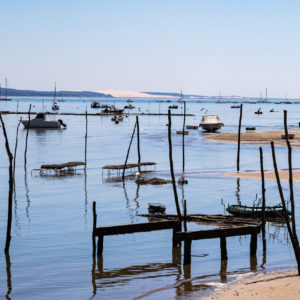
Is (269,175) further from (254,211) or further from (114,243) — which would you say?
(114,243)

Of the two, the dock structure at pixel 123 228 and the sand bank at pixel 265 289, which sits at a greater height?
the dock structure at pixel 123 228

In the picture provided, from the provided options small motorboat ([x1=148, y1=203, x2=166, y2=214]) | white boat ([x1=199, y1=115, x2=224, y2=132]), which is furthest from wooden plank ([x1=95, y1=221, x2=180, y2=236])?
white boat ([x1=199, y1=115, x2=224, y2=132])

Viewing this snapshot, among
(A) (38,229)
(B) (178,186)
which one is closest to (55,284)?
(A) (38,229)

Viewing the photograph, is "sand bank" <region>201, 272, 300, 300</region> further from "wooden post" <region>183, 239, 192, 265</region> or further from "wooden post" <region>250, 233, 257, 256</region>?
"wooden post" <region>250, 233, 257, 256</region>

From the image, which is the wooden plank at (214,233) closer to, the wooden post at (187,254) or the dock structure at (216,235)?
the dock structure at (216,235)

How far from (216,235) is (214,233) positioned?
15cm

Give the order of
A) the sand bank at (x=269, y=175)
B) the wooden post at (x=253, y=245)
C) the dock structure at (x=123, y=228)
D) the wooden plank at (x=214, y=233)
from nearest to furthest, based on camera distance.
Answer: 1. the wooden plank at (x=214, y=233)
2. the dock structure at (x=123, y=228)
3. the wooden post at (x=253, y=245)
4. the sand bank at (x=269, y=175)

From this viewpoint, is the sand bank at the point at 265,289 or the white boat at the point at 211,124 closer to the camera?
the sand bank at the point at 265,289

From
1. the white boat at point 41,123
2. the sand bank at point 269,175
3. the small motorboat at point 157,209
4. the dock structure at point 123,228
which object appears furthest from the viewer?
the white boat at point 41,123

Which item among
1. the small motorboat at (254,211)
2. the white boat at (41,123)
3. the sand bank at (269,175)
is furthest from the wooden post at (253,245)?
the white boat at (41,123)

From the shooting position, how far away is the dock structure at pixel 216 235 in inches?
806

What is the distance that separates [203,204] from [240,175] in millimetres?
13815

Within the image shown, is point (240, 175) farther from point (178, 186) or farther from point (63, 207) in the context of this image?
point (63, 207)

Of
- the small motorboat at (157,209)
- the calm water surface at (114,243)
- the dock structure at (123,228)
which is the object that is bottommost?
the calm water surface at (114,243)
